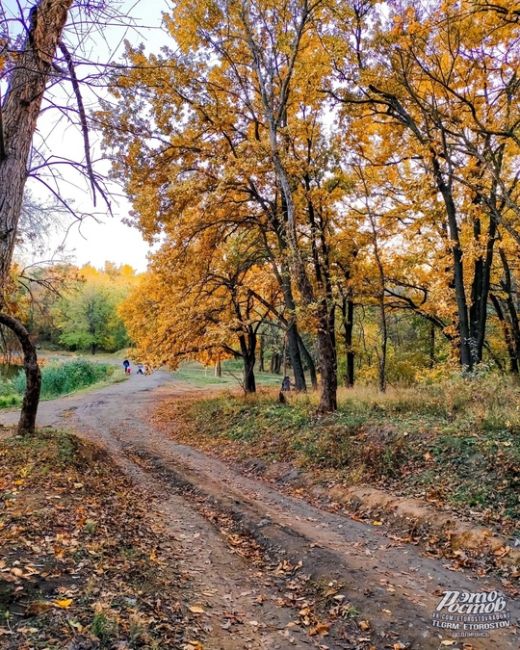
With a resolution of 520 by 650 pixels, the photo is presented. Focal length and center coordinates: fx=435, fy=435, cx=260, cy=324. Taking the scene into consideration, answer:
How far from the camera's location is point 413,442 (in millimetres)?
8156

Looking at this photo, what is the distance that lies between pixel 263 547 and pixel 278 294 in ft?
38.9

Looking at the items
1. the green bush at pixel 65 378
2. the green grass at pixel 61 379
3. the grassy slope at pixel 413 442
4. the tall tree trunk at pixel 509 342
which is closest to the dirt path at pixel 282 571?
the grassy slope at pixel 413 442

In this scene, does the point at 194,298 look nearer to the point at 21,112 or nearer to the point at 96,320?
the point at 21,112

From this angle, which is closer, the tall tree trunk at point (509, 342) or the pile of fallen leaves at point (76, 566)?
the pile of fallen leaves at point (76, 566)

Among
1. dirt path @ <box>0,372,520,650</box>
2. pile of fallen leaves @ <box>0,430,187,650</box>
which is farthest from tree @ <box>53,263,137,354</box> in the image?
pile of fallen leaves @ <box>0,430,187,650</box>

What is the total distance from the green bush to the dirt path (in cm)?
2164

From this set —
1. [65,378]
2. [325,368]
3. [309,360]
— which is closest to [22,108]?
[325,368]

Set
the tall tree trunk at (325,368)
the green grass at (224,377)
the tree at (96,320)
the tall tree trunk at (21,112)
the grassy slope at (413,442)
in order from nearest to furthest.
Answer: the tall tree trunk at (21,112)
the grassy slope at (413,442)
the tall tree trunk at (325,368)
the green grass at (224,377)
the tree at (96,320)

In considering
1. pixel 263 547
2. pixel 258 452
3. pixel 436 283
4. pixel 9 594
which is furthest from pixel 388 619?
pixel 436 283

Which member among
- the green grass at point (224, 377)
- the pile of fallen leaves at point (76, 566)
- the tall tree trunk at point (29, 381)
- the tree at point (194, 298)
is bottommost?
the green grass at point (224, 377)

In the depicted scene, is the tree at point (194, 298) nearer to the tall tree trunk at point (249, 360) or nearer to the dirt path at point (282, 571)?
the tall tree trunk at point (249, 360)

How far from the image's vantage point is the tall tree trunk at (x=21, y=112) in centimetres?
403

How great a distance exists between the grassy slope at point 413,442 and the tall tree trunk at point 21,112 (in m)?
6.74

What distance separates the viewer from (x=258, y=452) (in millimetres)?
10586
